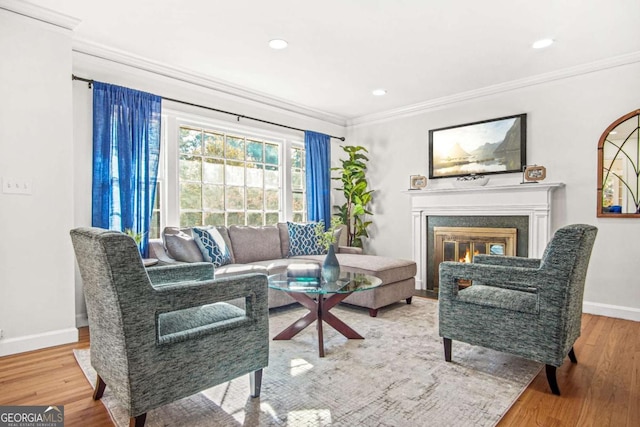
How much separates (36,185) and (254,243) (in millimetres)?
2071

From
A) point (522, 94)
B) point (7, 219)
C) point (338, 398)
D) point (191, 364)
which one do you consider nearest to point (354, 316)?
point (338, 398)

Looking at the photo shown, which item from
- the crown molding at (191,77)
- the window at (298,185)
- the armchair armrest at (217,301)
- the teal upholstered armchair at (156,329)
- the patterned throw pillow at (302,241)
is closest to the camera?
the teal upholstered armchair at (156,329)

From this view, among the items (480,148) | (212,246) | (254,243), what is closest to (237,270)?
(212,246)

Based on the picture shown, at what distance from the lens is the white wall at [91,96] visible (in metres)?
3.20

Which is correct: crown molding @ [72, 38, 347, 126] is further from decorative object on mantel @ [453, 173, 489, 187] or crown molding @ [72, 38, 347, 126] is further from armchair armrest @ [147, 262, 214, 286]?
armchair armrest @ [147, 262, 214, 286]

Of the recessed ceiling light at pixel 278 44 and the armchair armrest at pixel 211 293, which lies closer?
the armchair armrest at pixel 211 293

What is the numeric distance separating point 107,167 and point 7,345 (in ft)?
5.10

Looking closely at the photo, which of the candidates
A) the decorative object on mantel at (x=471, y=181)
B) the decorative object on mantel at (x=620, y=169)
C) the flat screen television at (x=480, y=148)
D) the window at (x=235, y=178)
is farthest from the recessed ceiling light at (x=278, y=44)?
the decorative object on mantel at (x=620, y=169)

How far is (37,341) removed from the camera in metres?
2.69

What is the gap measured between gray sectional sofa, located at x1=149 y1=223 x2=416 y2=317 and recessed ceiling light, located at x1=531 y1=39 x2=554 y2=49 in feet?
7.75

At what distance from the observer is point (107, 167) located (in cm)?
327

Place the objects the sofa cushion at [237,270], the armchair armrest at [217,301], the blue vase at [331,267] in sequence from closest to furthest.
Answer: the armchair armrest at [217,301]
the blue vase at [331,267]
the sofa cushion at [237,270]

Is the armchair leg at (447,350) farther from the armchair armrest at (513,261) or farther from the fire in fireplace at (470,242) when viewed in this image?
the fire in fireplace at (470,242)

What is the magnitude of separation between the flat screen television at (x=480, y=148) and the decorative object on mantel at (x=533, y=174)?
12 cm
